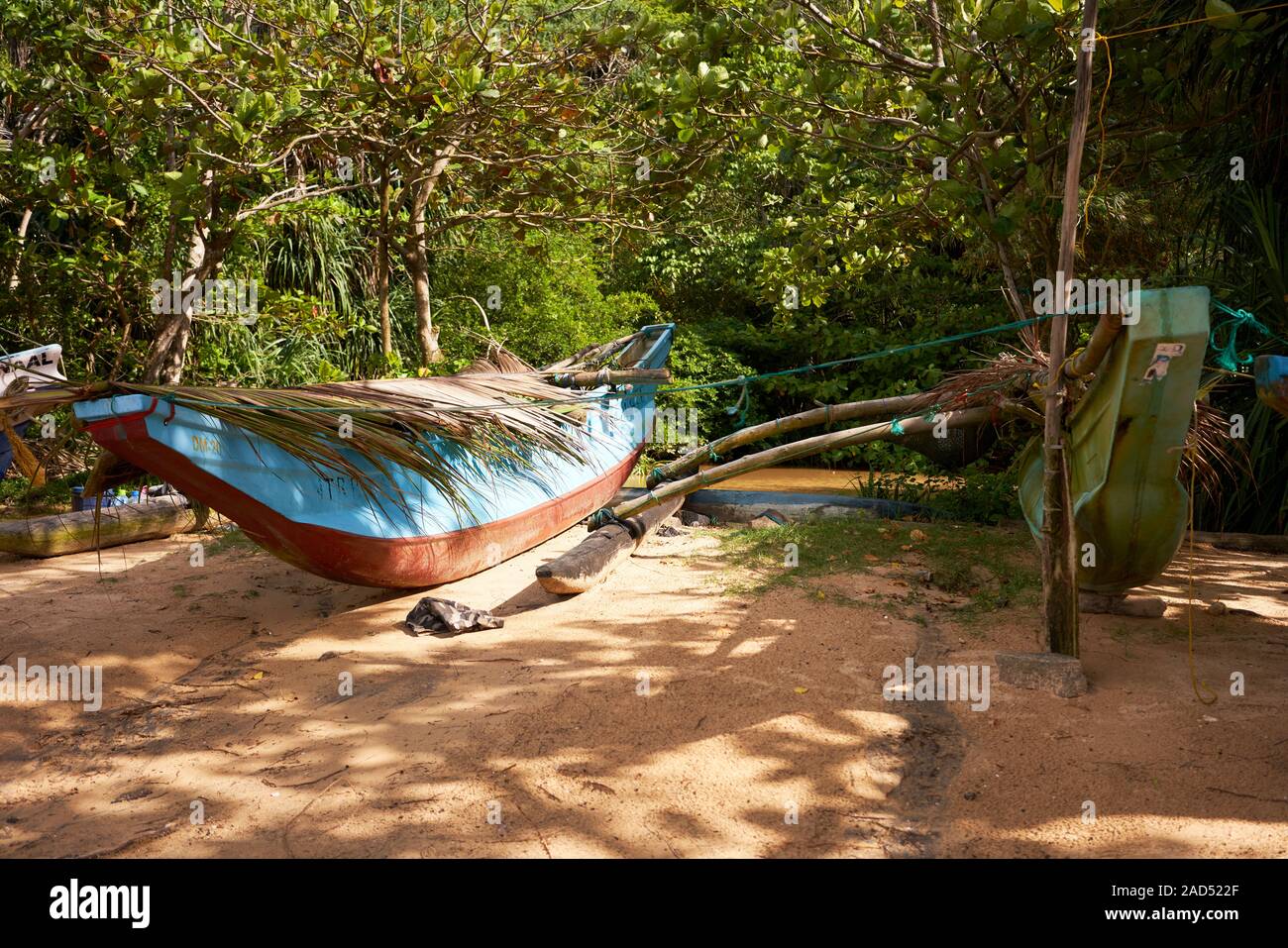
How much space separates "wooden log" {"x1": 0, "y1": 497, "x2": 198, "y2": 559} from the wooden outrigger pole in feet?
18.2

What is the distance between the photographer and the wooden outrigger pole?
152 inches

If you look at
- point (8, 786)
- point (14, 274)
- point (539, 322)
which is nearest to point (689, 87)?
point (8, 786)

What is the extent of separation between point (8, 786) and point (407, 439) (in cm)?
250

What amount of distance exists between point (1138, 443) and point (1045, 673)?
3.44 feet

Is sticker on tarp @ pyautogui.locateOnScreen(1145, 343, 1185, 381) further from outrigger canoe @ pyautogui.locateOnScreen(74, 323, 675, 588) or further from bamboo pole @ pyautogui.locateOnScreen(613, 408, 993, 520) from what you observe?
outrigger canoe @ pyautogui.locateOnScreen(74, 323, 675, 588)

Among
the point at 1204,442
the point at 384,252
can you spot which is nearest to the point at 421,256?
the point at 384,252

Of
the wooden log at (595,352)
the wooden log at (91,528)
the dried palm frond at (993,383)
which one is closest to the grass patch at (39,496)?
the wooden log at (91,528)

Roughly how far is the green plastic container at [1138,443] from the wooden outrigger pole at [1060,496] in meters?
0.17

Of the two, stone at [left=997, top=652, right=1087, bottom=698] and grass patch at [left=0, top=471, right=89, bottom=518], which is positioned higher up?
grass patch at [left=0, top=471, right=89, bottom=518]

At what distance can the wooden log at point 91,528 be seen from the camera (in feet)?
21.9

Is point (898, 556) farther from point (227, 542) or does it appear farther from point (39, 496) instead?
point (39, 496)

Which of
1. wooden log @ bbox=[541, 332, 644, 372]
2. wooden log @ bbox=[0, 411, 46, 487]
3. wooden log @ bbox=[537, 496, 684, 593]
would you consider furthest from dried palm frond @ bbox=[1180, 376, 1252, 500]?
wooden log @ bbox=[0, 411, 46, 487]

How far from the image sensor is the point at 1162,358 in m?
3.65

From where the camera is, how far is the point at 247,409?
15.2 ft
